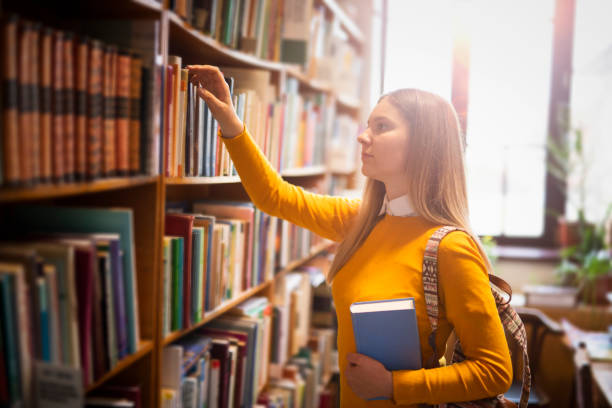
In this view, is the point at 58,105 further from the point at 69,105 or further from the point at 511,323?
the point at 511,323

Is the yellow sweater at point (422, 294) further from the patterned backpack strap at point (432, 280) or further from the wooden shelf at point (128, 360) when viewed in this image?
the wooden shelf at point (128, 360)

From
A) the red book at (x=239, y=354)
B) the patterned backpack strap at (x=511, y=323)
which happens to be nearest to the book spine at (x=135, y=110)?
the red book at (x=239, y=354)

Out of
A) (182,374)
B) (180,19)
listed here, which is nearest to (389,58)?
(180,19)

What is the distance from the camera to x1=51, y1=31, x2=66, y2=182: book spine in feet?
2.66

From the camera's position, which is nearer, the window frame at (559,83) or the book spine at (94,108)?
the book spine at (94,108)

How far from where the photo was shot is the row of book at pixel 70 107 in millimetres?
750

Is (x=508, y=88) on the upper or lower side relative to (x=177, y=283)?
upper

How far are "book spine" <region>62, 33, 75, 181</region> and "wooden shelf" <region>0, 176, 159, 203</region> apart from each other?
0.07ft

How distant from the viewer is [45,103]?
80 cm

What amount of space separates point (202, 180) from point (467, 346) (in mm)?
732

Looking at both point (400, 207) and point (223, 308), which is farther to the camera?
point (223, 308)

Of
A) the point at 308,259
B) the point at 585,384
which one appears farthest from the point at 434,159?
the point at 585,384

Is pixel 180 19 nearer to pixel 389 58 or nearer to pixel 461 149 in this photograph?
pixel 461 149

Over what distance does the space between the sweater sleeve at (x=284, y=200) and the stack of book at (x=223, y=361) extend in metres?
0.41
